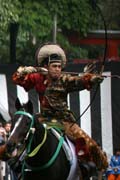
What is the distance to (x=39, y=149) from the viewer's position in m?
9.04

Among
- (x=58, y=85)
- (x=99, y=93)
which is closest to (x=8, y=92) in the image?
(x=99, y=93)

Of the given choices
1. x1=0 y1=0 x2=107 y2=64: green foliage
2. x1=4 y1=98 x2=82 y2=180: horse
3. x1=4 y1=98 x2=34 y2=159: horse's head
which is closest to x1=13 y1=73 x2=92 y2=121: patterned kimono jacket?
x1=4 y1=98 x2=82 y2=180: horse

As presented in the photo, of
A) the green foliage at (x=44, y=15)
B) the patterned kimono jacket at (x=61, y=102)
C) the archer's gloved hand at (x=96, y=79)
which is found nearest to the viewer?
the archer's gloved hand at (x=96, y=79)

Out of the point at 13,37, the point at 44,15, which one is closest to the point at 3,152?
the point at 44,15

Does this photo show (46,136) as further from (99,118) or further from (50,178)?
(99,118)

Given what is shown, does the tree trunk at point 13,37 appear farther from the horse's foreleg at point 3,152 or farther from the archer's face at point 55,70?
the horse's foreleg at point 3,152

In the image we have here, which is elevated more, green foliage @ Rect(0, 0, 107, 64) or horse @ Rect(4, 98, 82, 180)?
green foliage @ Rect(0, 0, 107, 64)

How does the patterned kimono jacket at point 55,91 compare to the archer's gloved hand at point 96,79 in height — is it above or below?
below

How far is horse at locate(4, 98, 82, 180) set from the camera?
8594 mm

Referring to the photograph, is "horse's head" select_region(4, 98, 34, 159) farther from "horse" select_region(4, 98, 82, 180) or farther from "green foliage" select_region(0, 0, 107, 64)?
"green foliage" select_region(0, 0, 107, 64)

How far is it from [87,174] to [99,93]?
784 centimetres

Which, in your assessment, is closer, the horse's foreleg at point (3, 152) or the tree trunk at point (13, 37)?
the horse's foreleg at point (3, 152)

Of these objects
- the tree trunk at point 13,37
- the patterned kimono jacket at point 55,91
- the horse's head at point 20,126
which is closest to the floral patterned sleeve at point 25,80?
the patterned kimono jacket at point 55,91

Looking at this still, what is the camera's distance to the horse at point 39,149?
28.2ft
